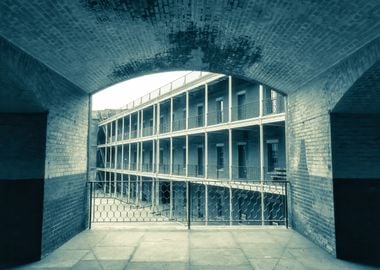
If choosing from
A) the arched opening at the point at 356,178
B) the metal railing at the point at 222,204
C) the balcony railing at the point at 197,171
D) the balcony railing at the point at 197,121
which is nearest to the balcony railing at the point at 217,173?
the metal railing at the point at 222,204

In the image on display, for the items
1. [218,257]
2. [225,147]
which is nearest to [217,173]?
[225,147]

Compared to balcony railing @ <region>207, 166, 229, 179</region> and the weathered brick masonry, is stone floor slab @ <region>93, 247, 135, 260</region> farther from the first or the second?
balcony railing @ <region>207, 166, 229, 179</region>

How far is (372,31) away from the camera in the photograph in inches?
172

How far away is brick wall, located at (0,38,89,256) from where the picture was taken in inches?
194

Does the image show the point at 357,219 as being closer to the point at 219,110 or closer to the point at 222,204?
the point at 222,204

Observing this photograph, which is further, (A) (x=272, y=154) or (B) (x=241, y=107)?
(B) (x=241, y=107)

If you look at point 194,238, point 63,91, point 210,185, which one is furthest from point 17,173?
point 210,185

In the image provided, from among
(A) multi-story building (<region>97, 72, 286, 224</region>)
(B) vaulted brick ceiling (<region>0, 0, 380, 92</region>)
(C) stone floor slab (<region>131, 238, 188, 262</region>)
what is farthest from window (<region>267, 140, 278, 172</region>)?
(C) stone floor slab (<region>131, 238, 188, 262</region>)

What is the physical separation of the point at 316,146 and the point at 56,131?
212 inches

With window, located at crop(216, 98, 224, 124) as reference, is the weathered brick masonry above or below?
below

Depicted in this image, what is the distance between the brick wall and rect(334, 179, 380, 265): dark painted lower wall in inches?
214

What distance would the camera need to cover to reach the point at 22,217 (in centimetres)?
554

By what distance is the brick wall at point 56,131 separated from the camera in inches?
194

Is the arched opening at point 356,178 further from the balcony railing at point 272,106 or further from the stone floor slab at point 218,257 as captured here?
the balcony railing at point 272,106
